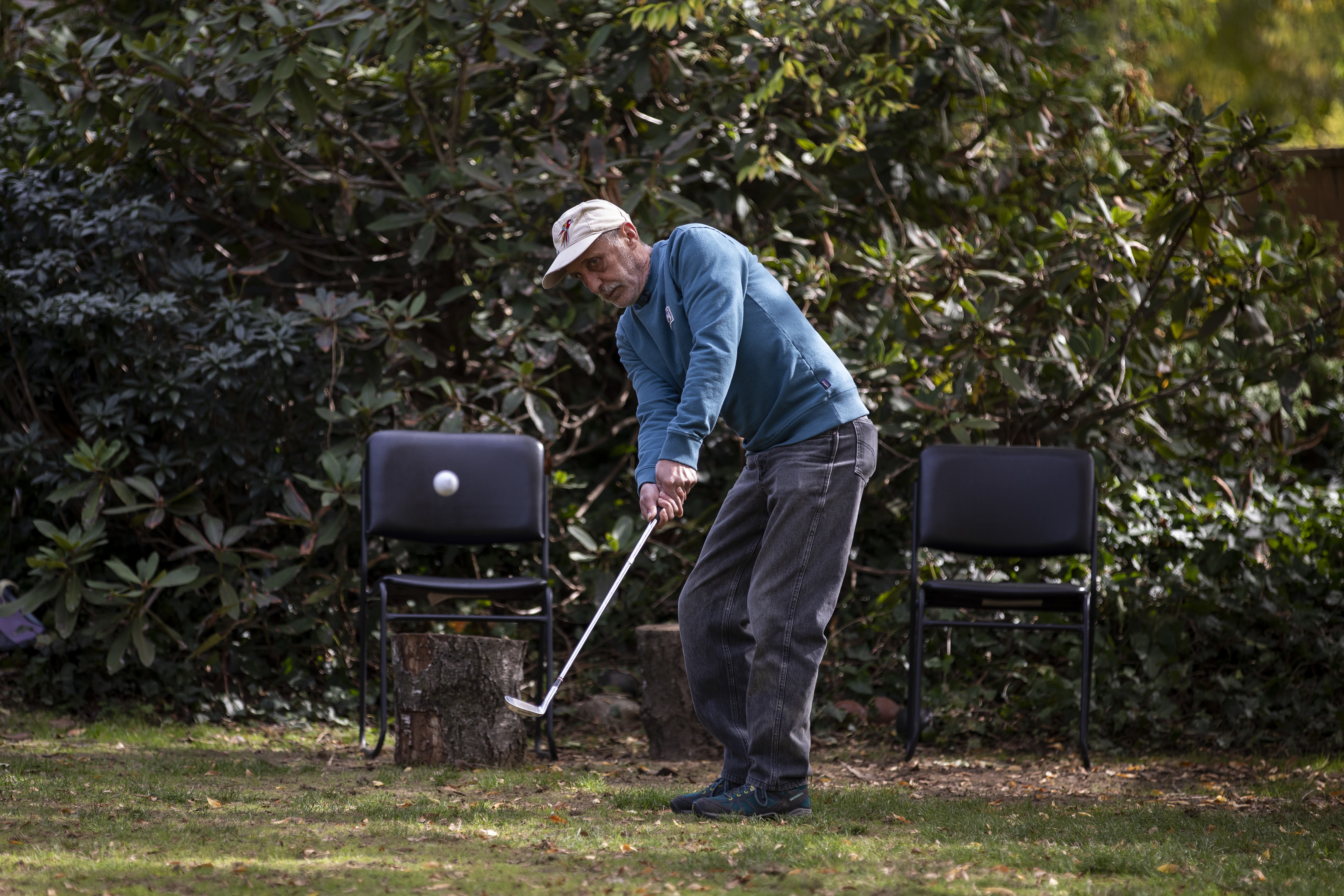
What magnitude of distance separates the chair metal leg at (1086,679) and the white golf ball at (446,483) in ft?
6.69

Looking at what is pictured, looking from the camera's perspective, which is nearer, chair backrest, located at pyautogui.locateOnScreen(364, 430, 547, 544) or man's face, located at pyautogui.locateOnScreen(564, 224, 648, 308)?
man's face, located at pyautogui.locateOnScreen(564, 224, 648, 308)

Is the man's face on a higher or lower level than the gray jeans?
higher

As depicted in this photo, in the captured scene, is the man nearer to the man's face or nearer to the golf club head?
the man's face

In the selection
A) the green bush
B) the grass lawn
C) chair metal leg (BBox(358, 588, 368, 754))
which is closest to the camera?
the grass lawn

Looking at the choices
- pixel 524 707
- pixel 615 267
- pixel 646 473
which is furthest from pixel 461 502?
pixel 615 267

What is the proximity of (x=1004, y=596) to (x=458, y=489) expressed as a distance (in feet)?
5.84

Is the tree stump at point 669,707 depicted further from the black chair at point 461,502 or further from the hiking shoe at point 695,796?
the hiking shoe at point 695,796

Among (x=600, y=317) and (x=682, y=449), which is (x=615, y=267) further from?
(x=600, y=317)

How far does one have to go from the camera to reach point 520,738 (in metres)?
3.81

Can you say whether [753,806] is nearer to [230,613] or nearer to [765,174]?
[230,613]

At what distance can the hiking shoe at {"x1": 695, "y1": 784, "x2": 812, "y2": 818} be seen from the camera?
2938 millimetres

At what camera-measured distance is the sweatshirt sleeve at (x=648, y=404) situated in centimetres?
307

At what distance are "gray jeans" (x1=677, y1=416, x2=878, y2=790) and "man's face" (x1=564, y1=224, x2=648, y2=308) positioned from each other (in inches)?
19.8

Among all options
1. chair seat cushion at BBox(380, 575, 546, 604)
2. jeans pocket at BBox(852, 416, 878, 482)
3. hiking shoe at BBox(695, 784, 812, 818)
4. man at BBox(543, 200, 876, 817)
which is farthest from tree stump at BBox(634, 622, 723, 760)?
jeans pocket at BBox(852, 416, 878, 482)
